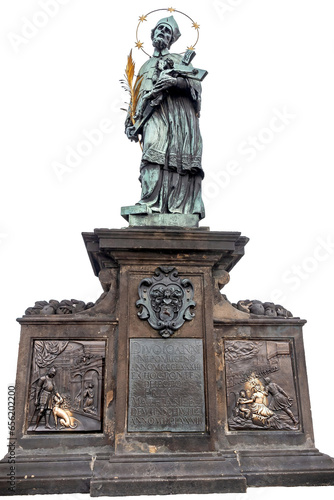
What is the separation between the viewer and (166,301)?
21.7ft

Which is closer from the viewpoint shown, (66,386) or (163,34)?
(66,386)

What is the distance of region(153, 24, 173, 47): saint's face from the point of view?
8562mm

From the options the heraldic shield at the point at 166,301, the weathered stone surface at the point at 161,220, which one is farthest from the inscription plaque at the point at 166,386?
the weathered stone surface at the point at 161,220

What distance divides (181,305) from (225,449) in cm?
214

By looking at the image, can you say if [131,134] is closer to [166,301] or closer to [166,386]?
[166,301]

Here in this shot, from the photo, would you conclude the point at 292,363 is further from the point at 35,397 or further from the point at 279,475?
the point at 35,397

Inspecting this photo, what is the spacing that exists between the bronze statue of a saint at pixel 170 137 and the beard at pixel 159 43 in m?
0.36

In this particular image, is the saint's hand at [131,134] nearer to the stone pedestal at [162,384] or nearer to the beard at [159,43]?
the beard at [159,43]

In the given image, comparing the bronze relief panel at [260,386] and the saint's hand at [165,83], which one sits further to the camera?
the saint's hand at [165,83]

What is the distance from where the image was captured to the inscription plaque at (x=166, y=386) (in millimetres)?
6141

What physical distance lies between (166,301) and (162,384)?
1.20 metres

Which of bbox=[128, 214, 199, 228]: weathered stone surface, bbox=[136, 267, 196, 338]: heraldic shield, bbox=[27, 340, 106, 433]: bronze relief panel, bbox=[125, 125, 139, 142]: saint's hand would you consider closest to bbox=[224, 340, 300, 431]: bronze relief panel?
bbox=[136, 267, 196, 338]: heraldic shield

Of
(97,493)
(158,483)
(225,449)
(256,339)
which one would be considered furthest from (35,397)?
(256,339)

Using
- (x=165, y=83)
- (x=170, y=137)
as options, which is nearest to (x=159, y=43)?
(x=165, y=83)
